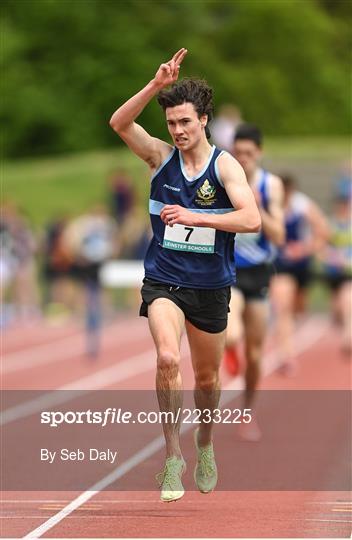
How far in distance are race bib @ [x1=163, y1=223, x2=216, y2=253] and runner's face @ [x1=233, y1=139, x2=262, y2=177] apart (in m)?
2.92

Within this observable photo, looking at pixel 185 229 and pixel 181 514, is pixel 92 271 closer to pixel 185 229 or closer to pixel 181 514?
pixel 185 229

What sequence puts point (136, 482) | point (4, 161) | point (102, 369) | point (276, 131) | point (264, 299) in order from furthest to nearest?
point (276, 131), point (4, 161), point (102, 369), point (264, 299), point (136, 482)

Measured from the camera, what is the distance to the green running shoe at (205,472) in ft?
27.3

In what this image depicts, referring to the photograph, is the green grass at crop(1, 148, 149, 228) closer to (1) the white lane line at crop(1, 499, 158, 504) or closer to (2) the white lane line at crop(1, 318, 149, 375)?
(2) the white lane line at crop(1, 318, 149, 375)

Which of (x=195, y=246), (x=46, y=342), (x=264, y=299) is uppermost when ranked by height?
(x=195, y=246)

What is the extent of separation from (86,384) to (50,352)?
16.3ft

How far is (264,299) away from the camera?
37.6 ft

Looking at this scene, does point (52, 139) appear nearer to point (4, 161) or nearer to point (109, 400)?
point (4, 161)

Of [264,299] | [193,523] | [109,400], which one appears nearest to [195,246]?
[193,523]

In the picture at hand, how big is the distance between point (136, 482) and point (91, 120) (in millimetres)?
42281

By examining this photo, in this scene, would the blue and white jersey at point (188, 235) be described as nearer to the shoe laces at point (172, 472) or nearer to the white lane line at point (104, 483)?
the shoe laces at point (172, 472)

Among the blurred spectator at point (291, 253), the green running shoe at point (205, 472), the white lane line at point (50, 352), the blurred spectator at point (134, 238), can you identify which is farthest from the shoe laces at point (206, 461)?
the blurred spectator at point (134, 238)

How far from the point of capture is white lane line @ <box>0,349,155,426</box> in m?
13.0

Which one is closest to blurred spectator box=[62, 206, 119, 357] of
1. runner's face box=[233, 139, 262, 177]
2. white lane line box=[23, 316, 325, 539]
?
white lane line box=[23, 316, 325, 539]
